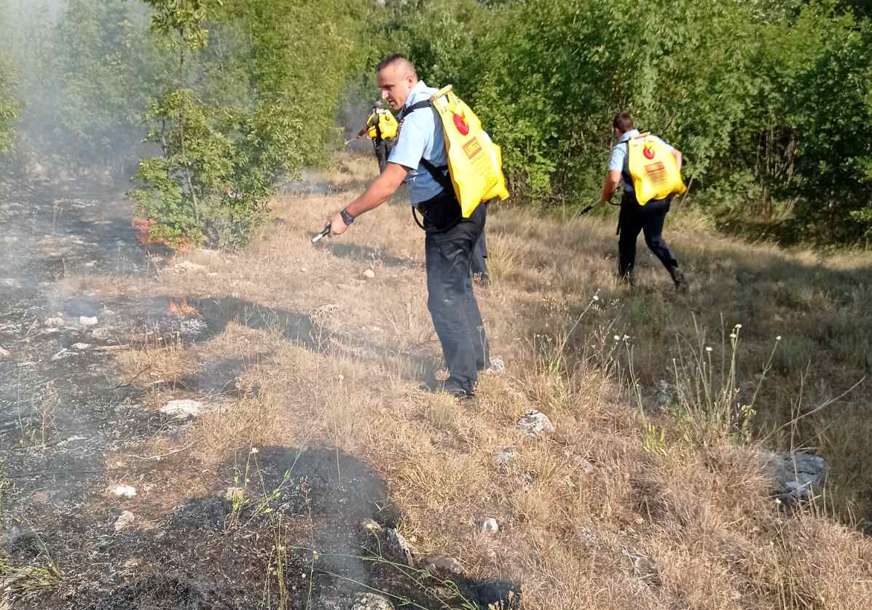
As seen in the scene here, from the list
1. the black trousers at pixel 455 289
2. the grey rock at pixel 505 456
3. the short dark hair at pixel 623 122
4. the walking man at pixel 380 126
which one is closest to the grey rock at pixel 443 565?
the grey rock at pixel 505 456

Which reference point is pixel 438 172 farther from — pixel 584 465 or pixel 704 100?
pixel 704 100

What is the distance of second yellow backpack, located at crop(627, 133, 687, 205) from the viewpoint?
5.05 meters

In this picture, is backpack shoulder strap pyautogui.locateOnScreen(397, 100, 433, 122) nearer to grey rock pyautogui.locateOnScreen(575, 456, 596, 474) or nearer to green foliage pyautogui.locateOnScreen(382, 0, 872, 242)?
grey rock pyautogui.locateOnScreen(575, 456, 596, 474)

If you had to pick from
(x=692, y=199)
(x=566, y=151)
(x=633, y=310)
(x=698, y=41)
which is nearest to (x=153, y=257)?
(x=633, y=310)

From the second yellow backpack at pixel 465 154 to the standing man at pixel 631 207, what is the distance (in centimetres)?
229

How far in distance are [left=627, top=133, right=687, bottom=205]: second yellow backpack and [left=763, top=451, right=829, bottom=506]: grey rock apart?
2622 millimetres

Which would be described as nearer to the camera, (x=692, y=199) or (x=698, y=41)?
(x=698, y=41)

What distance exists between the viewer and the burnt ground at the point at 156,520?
2.08 meters

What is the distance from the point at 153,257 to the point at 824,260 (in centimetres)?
786

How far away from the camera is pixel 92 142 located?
11289 millimetres

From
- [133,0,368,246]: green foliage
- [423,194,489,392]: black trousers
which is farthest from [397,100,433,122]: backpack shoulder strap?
[133,0,368,246]: green foliage

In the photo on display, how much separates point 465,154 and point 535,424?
4.79ft

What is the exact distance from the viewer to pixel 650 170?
16.6 feet

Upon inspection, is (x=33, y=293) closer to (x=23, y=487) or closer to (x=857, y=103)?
(x=23, y=487)
